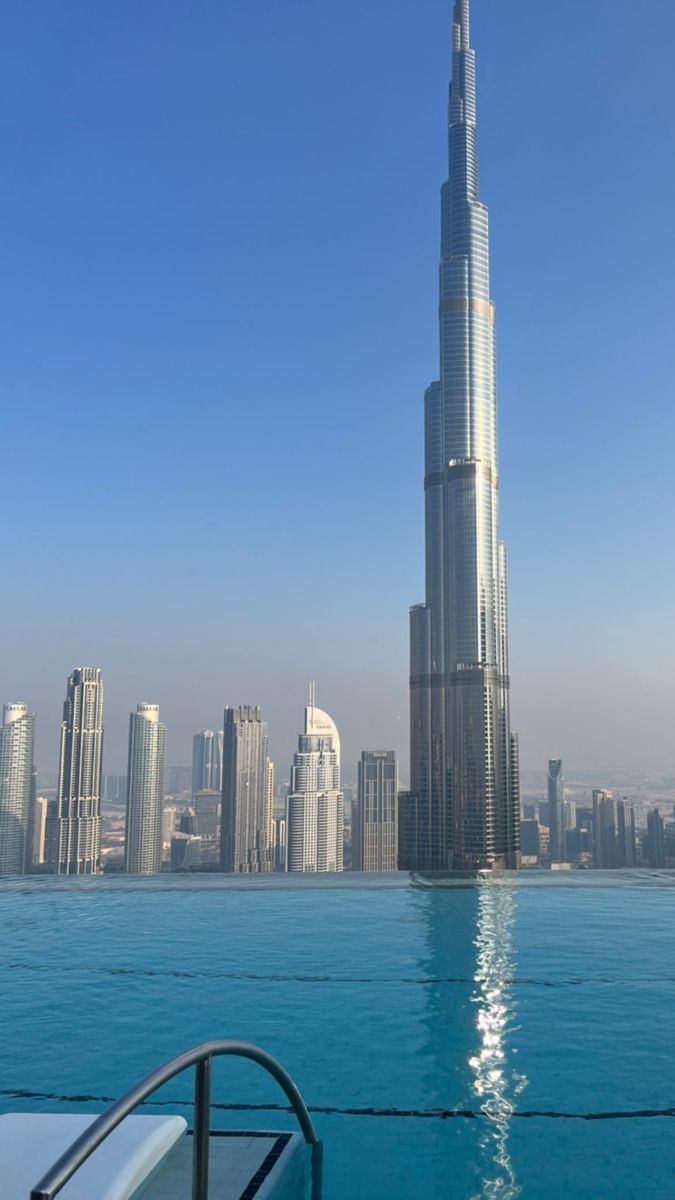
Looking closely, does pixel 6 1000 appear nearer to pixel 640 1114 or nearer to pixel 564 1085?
pixel 564 1085

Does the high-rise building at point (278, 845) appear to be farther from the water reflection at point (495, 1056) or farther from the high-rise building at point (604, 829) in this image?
the water reflection at point (495, 1056)

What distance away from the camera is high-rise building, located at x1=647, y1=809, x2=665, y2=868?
79.8m

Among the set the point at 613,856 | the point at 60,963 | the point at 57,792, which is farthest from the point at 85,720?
the point at 60,963

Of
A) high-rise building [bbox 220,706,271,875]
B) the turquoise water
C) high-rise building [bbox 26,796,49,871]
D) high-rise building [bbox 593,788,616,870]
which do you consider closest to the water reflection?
the turquoise water

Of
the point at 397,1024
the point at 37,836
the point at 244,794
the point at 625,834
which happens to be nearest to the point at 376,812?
the point at 244,794

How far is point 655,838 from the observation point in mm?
81625

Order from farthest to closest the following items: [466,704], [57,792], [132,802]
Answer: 1. [132,802]
2. [57,792]
3. [466,704]

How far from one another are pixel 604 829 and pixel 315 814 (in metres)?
41.6

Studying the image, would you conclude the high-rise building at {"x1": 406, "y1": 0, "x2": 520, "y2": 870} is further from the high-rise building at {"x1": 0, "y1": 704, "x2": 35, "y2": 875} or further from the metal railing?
the metal railing

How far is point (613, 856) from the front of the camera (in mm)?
83438

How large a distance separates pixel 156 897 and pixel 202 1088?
23.5 metres

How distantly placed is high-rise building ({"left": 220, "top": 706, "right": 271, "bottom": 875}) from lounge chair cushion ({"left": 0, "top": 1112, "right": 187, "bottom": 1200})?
9265cm

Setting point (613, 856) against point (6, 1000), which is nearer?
point (6, 1000)

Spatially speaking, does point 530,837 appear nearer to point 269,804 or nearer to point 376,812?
point 376,812
